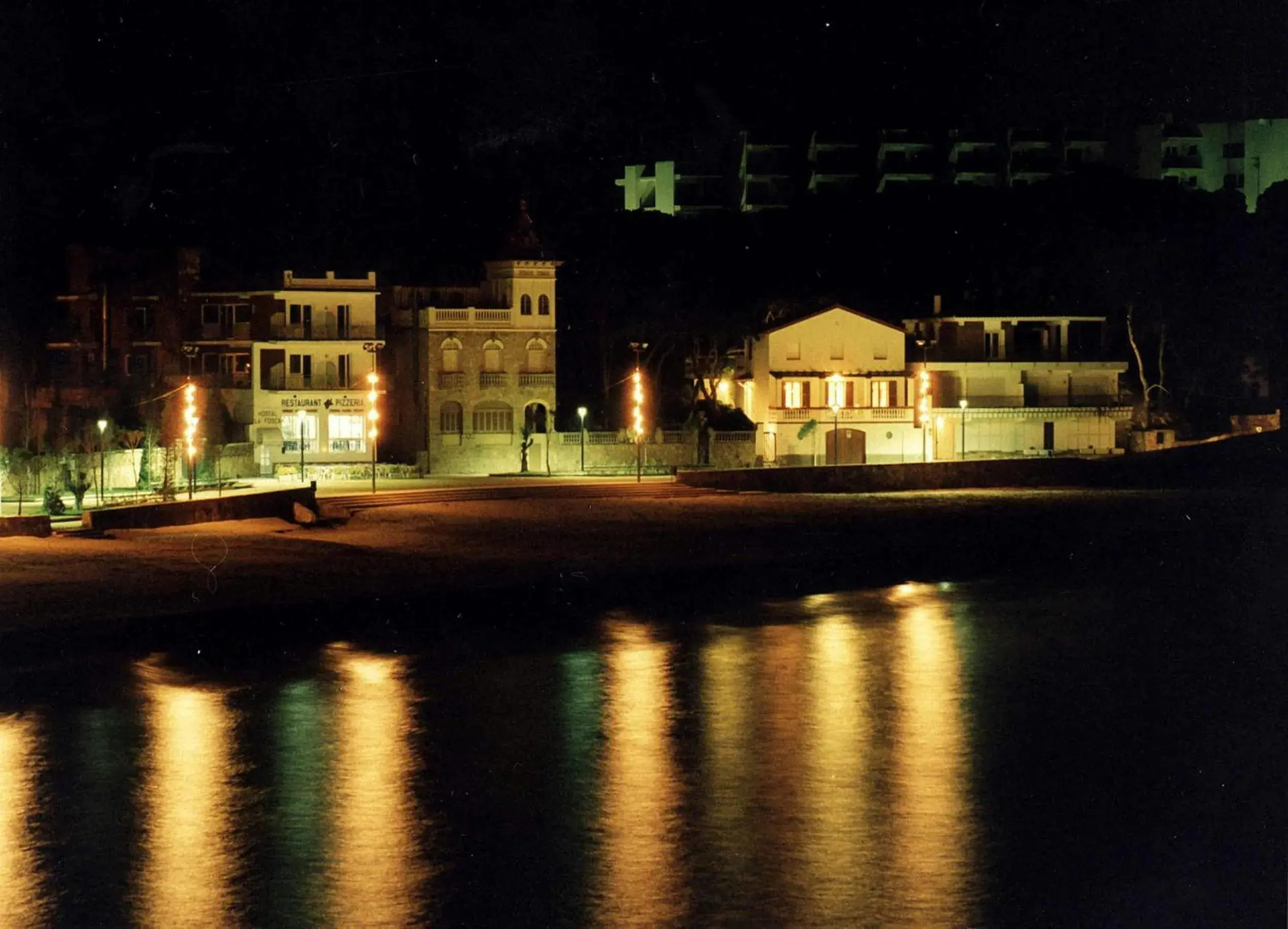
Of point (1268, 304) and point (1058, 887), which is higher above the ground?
point (1268, 304)

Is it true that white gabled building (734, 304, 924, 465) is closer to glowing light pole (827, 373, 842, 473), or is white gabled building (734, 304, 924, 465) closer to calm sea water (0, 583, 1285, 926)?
glowing light pole (827, 373, 842, 473)

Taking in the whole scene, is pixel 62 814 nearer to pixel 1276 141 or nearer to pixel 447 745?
pixel 447 745

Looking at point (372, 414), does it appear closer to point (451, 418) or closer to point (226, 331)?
point (451, 418)

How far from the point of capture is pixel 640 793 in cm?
1459

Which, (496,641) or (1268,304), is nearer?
(496,641)

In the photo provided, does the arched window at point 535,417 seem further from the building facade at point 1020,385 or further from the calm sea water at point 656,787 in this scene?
the calm sea water at point 656,787

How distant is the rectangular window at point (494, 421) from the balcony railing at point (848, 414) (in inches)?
443

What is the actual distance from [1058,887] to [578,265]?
62037 mm

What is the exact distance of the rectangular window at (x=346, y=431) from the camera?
205 feet

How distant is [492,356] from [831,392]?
46.8ft

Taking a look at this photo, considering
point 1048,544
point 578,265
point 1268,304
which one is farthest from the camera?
point 1268,304

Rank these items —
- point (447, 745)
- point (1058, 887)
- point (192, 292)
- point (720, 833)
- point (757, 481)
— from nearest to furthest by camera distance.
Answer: point (1058, 887), point (720, 833), point (447, 745), point (757, 481), point (192, 292)

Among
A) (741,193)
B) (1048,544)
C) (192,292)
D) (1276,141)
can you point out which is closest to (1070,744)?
Answer: (1048,544)

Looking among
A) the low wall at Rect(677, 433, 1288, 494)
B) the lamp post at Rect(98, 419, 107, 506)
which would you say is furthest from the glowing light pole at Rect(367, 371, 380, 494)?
the low wall at Rect(677, 433, 1288, 494)
